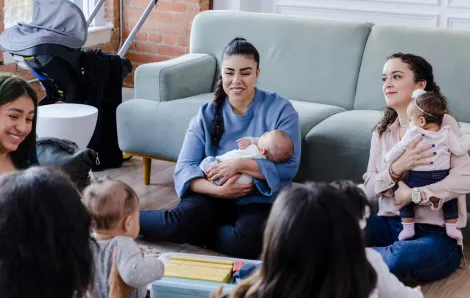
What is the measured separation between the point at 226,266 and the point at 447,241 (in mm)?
898

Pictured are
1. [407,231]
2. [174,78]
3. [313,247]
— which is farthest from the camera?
[174,78]

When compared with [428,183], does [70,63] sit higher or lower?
higher

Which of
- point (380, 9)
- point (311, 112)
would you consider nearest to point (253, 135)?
point (311, 112)

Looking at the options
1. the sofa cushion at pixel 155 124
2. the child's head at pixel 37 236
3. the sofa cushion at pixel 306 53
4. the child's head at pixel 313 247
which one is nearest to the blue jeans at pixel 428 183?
the sofa cushion at pixel 306 53

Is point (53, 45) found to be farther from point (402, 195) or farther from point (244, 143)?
point (402, 195)

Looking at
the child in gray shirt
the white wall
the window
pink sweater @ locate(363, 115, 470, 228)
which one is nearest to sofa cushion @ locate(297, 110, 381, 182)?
pink sweater @ locate(363, 115, 470, 228)

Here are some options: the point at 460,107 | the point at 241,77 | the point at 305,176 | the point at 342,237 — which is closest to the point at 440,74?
the point at 460,107

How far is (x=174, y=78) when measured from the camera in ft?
13.0

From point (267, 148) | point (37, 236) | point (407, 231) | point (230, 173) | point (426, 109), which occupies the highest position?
point (37, 236)

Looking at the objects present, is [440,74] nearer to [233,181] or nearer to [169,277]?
[233,181]

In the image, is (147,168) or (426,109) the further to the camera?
(147,168)

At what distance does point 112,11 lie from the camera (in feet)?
18.7

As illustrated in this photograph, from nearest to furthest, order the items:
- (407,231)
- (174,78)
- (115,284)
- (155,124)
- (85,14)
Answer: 1. (115,284)
2. (407,231)
3. (155,124)
4. (174,78)
5. (85,14)

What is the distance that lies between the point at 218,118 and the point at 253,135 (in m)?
0.17
